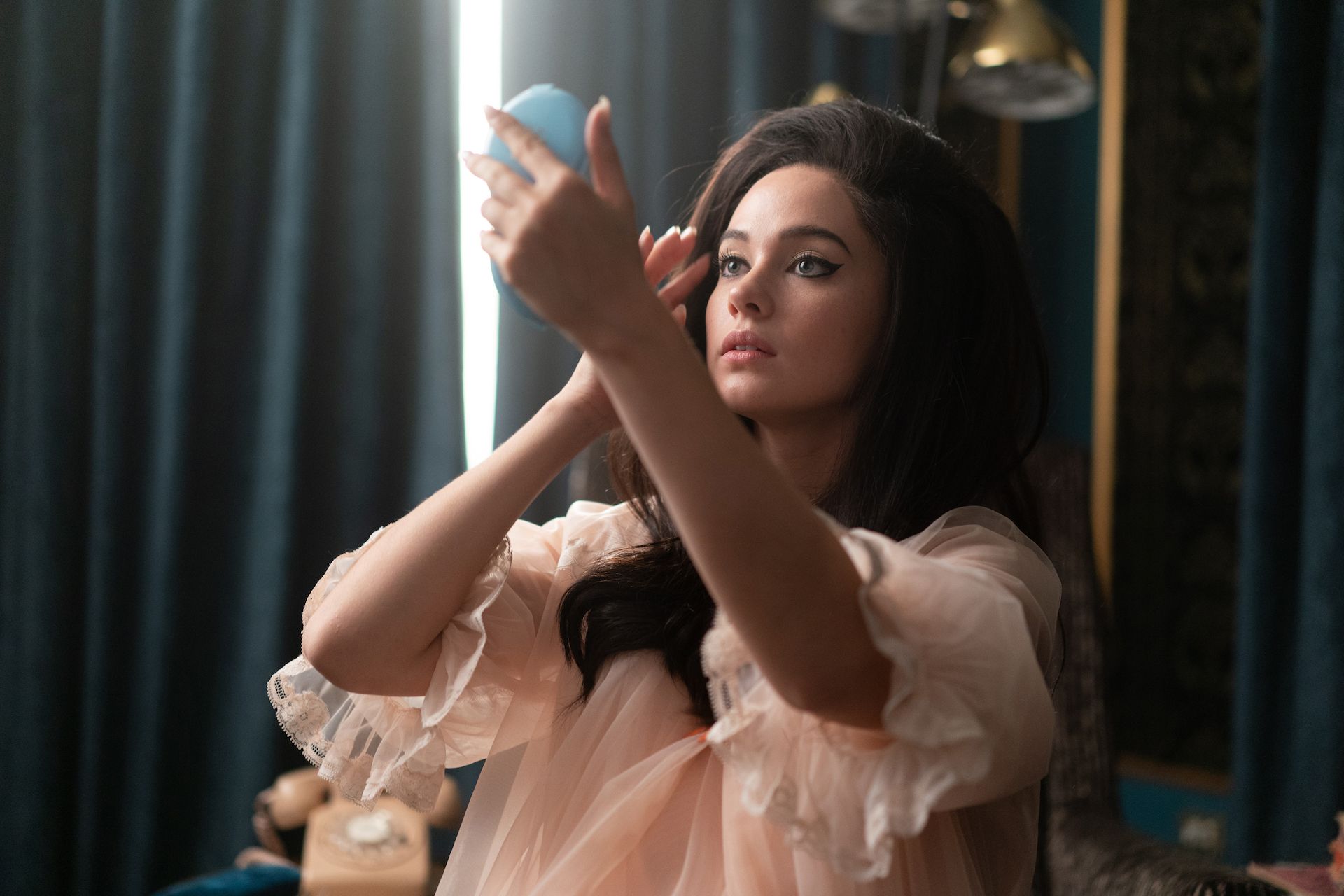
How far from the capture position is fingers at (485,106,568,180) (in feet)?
2.16

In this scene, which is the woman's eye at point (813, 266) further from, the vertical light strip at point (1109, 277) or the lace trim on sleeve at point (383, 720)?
the vertical light strip at point (1109, 277)

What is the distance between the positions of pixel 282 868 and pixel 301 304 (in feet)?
3.31

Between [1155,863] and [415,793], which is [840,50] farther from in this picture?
[415,793]

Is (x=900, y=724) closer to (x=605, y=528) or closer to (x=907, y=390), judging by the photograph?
(x=907, y=390)

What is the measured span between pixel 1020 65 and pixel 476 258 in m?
1.20

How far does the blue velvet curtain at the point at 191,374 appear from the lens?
1.82 m

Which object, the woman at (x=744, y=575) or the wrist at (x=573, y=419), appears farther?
the wrist at (x=573, y=419)

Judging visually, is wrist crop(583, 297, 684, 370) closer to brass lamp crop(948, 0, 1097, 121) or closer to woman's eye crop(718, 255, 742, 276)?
woman's eye crop(718, 255, 742, 276)

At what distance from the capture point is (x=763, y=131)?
1.19 m

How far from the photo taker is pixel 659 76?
2578 mm

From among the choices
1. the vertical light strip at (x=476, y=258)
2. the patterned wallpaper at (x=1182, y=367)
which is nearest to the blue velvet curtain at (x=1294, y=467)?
the patterned wallpaper at (x=1182, y=367)

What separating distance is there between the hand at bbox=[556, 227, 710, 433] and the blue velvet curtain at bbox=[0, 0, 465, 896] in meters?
1.22

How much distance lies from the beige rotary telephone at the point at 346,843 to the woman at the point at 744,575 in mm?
661

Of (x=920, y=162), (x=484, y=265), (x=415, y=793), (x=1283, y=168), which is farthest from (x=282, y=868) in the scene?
(x=1283, y=168)
